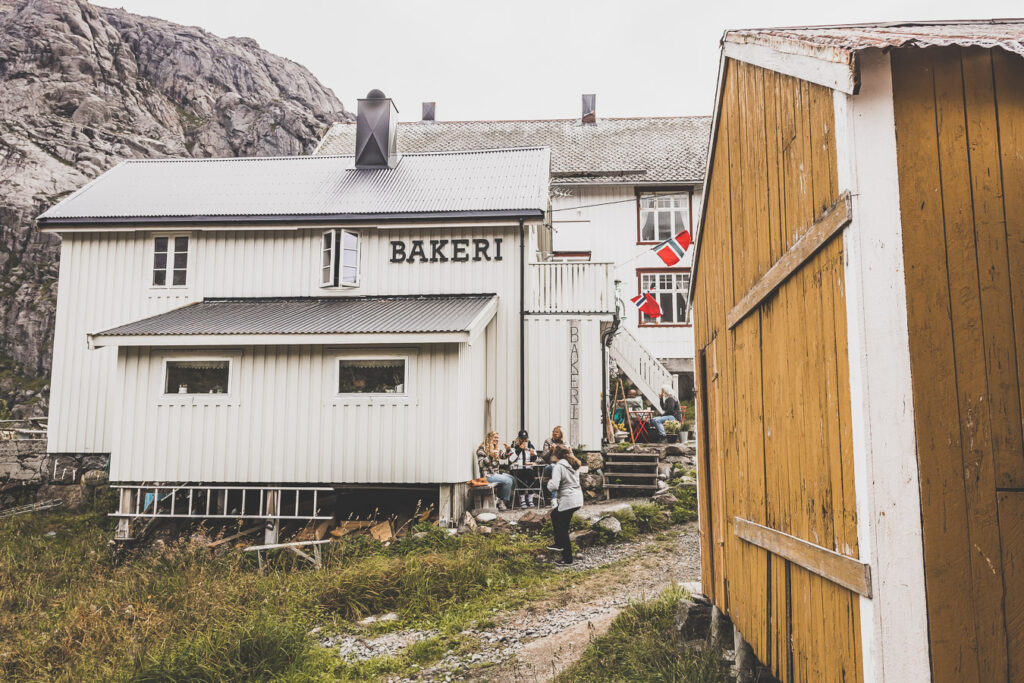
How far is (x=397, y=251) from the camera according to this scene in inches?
639

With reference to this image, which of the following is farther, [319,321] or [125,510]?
[319,321]

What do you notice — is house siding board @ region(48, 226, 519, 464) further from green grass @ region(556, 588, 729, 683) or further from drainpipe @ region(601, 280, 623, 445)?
green grass @ region(556, 588, 729, 683)

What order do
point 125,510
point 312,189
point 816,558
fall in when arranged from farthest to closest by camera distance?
point 312,189
point 125,510
point 816,558

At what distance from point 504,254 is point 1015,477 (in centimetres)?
1359

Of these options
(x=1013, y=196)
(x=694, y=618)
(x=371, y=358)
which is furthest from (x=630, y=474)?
(x=1013, y=196)

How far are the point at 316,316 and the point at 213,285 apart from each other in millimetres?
3708

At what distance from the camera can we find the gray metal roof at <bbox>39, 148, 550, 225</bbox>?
1623cm

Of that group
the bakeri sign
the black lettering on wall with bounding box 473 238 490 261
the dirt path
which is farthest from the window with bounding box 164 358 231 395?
the dirt path

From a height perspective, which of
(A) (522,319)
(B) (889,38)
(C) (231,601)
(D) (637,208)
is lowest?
(C) (231,601)

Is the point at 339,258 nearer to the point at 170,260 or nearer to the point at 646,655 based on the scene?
the point at 170,260

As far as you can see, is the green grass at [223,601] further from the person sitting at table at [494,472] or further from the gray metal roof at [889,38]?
the gray metal roof at [889,38]

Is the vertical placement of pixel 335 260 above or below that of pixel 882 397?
above

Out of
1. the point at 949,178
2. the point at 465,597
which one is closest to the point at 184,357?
the point at 465,597

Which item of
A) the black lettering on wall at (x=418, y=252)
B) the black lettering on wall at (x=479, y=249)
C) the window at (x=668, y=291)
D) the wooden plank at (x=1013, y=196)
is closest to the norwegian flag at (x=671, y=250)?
the black lettering on wall at (x=479, y=249)
